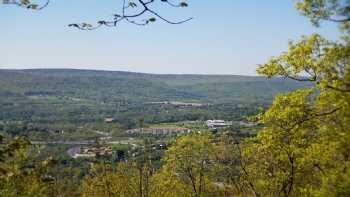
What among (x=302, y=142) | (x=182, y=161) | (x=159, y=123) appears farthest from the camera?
(x=159, y=123)

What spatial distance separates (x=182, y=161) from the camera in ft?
73.3

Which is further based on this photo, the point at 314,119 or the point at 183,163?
the point at 183,163

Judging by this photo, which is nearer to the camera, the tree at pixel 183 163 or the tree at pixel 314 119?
the tree at pixel 314 119

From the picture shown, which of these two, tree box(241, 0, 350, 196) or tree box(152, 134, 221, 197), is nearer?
tree box(241, 0, 350, 196)

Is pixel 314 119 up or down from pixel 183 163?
up

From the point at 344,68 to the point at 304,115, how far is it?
1.96m

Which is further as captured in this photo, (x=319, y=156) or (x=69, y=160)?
(x=69, y=160)

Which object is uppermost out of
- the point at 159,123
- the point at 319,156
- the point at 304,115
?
the point at 304,115

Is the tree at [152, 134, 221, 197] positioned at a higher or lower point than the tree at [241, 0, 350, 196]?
lower

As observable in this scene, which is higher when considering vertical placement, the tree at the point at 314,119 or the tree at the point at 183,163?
the tree at the point at 314,119

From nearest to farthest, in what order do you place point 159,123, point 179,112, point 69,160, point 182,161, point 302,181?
point 302,181 < point 182,161 < point 69,160 < point 159,123 < point 179,112

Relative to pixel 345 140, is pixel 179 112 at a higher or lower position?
Result: lower

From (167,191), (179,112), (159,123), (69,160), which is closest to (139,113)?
(179,112)

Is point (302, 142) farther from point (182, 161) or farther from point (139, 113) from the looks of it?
point (139, 113)
